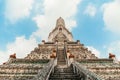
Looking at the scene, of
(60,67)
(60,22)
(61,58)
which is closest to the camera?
(60,67)

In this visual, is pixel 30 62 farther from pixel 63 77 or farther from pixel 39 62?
pixel 63 77

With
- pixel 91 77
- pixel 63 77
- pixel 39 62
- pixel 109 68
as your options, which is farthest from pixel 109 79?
pixel 39 62

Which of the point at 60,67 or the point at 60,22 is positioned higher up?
the point at 60,22

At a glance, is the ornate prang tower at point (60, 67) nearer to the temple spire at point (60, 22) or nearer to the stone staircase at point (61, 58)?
the stone staircase at point (61, 58)

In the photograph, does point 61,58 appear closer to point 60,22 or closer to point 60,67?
point 60,67

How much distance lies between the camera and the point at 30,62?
22453 mm

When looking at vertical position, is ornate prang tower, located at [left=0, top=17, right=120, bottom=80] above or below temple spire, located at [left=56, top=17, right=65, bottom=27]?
below

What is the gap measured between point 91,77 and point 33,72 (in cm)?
870

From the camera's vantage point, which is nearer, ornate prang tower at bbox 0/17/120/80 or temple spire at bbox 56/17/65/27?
ornate prang tower at bbox 0/17/120/80

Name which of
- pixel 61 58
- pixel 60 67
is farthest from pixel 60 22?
pixel 60 67

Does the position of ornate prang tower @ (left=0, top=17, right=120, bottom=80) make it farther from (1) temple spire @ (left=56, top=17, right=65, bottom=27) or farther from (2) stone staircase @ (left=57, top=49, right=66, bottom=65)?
(1) temple spire @ (left=56, top=17, right=65, bottom=27)

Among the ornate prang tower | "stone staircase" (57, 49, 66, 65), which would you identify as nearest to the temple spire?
the ornate prang tower

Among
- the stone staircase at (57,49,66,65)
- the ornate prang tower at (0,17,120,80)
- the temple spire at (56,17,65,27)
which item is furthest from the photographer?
the temple spire at (56,17,65,27)

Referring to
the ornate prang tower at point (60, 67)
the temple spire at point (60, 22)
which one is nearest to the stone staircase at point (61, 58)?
the ornate prang tower at point (60, 67)
